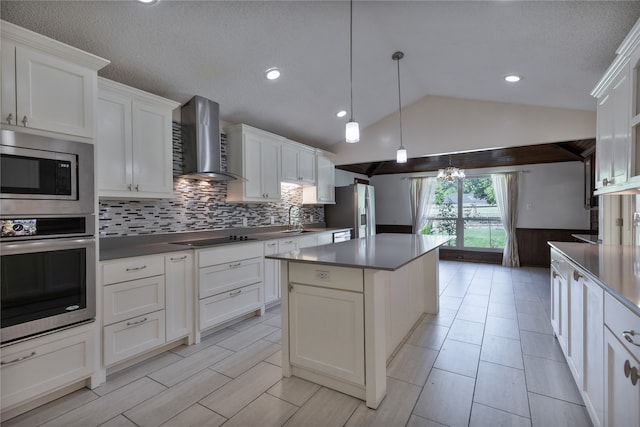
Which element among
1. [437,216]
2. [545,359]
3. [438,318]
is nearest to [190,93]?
[438,318]

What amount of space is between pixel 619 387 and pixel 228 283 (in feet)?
9.08

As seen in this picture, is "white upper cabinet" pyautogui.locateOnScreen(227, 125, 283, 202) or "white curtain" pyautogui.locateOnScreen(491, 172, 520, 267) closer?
"white upper cabinet" pyautogui.locateOnScreen(227, 125, 283, 202)

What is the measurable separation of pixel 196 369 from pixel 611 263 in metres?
2.83

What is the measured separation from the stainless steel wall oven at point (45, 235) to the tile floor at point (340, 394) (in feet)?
1.97

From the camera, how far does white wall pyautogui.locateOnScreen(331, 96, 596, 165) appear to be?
3652 millimetres

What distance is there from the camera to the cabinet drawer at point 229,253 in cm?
274

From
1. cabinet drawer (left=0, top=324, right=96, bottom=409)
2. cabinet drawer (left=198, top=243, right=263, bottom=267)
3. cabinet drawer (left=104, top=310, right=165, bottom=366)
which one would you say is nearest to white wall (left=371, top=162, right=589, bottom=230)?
cabinet drawer (left=198, top=243, right=263, bottom=267)

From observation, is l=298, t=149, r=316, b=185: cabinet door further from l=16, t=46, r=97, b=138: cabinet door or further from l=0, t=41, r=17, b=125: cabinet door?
l=0, t=41, r=17, b=125: cabinet door

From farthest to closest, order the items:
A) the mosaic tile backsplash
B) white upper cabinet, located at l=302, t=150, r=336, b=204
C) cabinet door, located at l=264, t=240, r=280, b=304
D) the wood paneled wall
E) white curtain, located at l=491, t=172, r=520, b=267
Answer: white curtain, located at l=491, t=172, r=520, b=267, the wood paneled wall, white upper cabinet, located at l=302, t=150, r=336, b=204, cabinet door, located at l=264, t=240, r=280, b=304, the mosaic tile backsplash

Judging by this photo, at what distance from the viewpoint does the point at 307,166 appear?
185 inches

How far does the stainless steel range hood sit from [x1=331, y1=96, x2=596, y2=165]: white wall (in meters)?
2.65

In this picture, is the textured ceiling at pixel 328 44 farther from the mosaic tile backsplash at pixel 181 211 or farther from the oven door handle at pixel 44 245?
the oven door handle at pixel 44 245

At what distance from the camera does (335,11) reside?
2457 millimetres

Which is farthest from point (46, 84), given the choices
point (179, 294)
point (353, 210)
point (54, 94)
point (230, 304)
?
point (353, 210)
